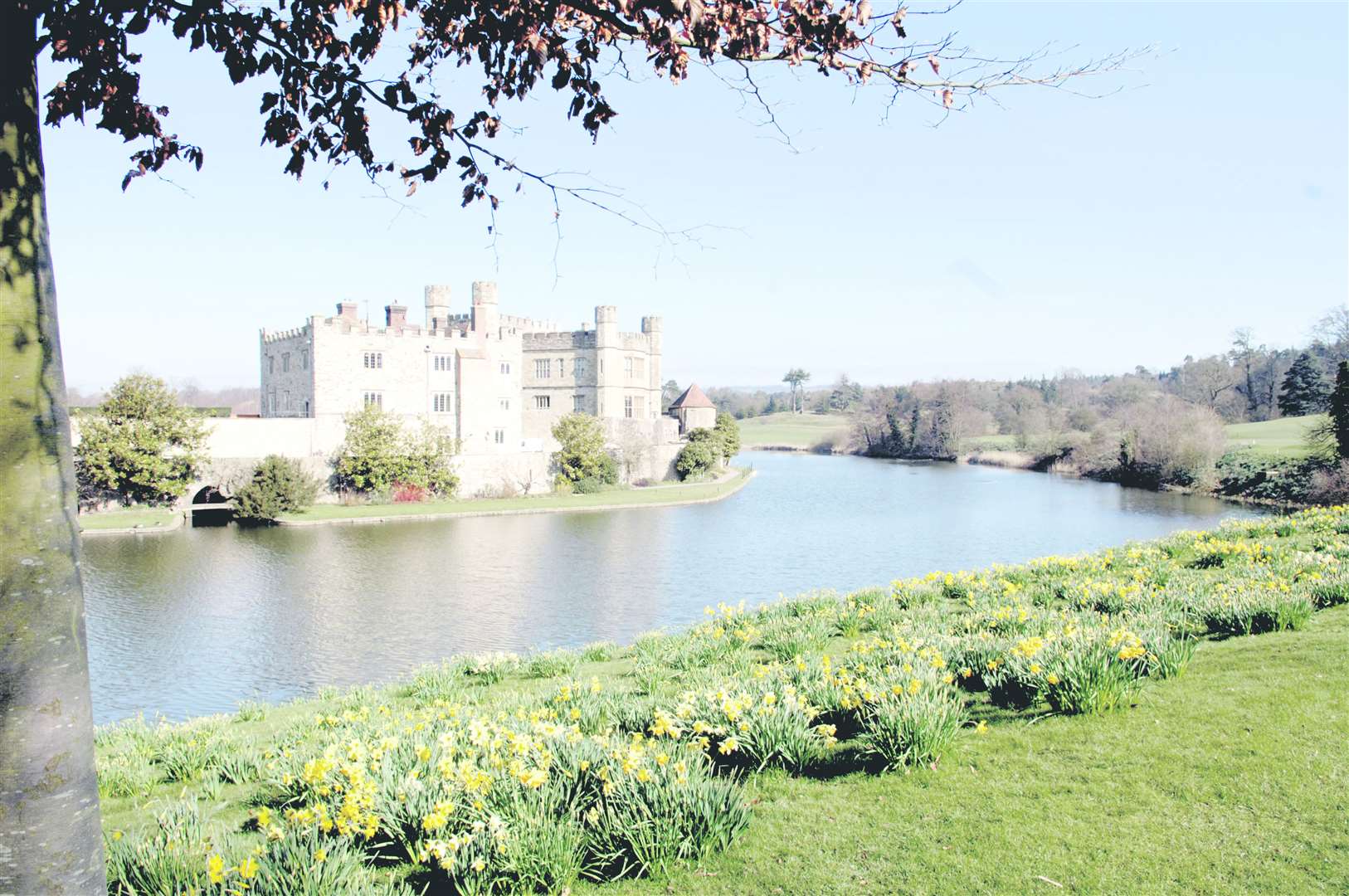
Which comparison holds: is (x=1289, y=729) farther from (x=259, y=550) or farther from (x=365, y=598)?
(x=259, y=550)

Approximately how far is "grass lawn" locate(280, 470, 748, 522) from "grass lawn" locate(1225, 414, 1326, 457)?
32.7 metres

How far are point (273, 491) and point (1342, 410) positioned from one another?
46.9m

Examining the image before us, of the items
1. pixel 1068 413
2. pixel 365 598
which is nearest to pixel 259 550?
pixel 365 598

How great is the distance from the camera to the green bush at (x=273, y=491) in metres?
36.5

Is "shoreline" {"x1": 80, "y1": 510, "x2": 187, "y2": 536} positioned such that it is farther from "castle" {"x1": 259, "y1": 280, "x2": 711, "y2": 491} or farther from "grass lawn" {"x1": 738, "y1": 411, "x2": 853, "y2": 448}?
"grass lawn" {"x1": 738, "y1": 411, "x2": 853, "y2": 448}

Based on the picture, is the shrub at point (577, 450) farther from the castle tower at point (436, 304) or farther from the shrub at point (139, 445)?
the shrub at point (139, 445)

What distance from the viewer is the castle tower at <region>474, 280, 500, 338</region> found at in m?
49.5

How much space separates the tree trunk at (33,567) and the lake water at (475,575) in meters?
11.8

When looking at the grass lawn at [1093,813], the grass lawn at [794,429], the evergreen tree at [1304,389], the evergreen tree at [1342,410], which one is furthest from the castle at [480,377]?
the evergreen tree at [1304,389]

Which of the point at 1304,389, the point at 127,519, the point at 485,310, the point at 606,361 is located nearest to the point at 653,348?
the point at 606,361

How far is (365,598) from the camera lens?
21.9 metres

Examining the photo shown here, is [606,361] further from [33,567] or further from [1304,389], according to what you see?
[1304,389]

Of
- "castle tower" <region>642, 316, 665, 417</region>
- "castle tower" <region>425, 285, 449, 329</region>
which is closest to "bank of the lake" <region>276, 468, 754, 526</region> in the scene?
"castle tower" <region>642, 316, 665, 417</region>

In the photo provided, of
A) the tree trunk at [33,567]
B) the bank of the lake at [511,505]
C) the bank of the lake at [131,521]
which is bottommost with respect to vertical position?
the bank of the lake at [511,505]
